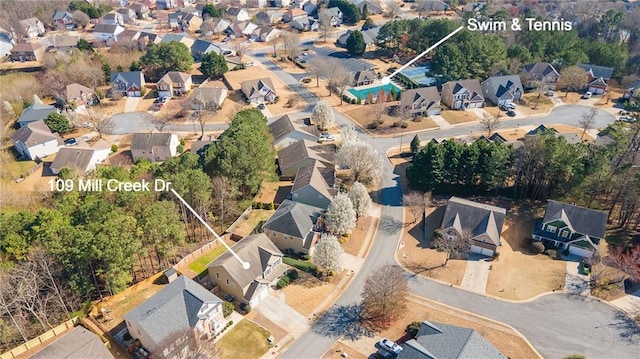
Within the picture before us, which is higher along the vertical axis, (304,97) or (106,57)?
(106,57)

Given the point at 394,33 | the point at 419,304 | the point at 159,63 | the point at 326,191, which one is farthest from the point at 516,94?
the point at 159,63

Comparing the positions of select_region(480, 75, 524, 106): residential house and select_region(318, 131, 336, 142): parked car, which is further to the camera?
select_region(480, 75, 524, 106): residential house

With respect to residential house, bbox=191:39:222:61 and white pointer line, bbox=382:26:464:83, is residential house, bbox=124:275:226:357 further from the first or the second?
residential house, bbox=191:39:222:61

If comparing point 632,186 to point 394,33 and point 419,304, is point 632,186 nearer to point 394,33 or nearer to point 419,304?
point 419,304

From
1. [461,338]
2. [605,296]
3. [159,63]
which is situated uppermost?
[159,63]

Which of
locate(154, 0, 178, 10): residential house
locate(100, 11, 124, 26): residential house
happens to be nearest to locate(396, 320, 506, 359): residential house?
locate(100, 11, 124, 26): residential house

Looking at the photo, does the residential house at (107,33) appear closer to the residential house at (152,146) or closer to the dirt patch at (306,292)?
the residential house at (152,146)

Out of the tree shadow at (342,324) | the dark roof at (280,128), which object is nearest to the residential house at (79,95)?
the dark roof at (280,128)
